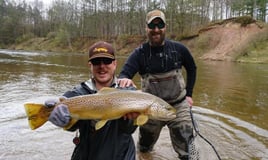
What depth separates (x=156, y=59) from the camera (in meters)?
4.58

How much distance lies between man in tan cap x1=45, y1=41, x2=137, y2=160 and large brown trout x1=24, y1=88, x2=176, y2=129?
11cm

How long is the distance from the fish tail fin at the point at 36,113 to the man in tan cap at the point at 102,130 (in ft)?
1.05

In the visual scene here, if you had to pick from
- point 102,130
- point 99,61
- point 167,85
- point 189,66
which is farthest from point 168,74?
point 102,130

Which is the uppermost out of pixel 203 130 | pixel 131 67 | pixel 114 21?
pixel 114 21

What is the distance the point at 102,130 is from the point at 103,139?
87 millimetres

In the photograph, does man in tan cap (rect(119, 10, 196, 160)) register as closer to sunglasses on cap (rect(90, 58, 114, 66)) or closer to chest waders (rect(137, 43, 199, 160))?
chest waders (rect(137, 43, 199, 160))

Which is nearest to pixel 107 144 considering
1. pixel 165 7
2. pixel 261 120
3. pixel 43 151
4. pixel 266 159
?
pixel 43 151

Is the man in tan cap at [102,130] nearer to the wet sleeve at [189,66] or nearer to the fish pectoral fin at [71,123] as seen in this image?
the fish pectoral fin at [71,123]

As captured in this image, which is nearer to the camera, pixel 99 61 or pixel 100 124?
pixel 100 124

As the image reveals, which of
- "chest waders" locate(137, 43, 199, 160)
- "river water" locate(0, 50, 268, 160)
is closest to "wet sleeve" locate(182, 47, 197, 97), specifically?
"chest waders" locate(137, 43, 199, 160)

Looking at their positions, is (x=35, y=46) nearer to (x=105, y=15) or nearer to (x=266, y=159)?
(x=105, y=15)

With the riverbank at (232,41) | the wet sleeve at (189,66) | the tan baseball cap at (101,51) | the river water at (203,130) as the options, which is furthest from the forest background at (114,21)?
the tan baseball cap at (101,51)

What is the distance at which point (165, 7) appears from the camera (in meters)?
64.0

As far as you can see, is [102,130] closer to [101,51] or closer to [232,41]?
[101,51]
